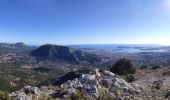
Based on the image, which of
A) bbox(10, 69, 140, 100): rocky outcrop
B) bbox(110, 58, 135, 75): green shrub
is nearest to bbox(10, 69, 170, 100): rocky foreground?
bbox(10, 69, 140, 100): rocky outcrop

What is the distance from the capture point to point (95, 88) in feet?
63.5

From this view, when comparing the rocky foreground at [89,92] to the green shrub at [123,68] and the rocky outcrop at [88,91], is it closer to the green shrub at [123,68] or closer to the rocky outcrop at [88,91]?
the rocky outcrop at [88,91]

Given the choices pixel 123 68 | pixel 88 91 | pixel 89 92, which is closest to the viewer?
pixel 89 92

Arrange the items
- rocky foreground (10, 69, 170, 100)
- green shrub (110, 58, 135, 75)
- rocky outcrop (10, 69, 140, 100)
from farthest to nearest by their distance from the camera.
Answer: green shrub (110, 58, 135, 75) → rocky outcrop (10, 69, 140, 100) → rocky foreground (10, 69, 170, 100)

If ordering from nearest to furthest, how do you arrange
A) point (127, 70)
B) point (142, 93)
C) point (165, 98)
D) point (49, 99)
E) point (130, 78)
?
1. point (49, 99)
2. point (165, 98)
3. point (142, 93)
4. point (130, 78)
5. point (127, 70)

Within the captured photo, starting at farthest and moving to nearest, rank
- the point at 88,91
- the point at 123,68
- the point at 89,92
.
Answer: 1. the point at 123,68
2. the point at 88,91
3. the point at 89,92

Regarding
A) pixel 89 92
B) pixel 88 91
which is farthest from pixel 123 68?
pixel 89 92

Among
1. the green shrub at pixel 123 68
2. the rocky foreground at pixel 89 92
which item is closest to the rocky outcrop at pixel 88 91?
the rocky foreground at pixel 89 92

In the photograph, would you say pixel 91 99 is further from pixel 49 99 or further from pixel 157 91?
pixel 157 91

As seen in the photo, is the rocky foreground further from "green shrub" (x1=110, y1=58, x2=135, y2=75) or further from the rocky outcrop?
"green shrub" (x1=110, y1=58, x2=135, y2=75)

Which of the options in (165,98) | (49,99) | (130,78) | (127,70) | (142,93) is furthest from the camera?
(127,70)

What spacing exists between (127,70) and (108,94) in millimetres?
19628

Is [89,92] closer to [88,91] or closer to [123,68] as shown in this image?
[88,91]

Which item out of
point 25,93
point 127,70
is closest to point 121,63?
point 127,70
